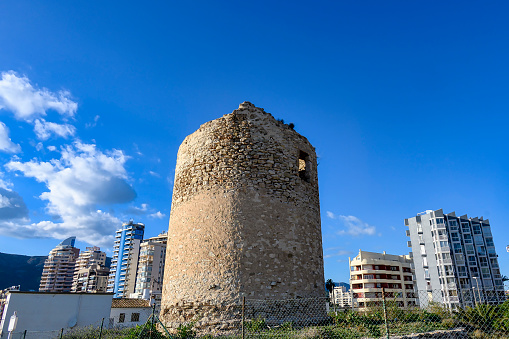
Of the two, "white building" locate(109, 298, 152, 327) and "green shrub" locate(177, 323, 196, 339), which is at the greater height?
"green shrub" locate(177, 323, 196, 339)

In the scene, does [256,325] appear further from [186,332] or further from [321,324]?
[321,324]

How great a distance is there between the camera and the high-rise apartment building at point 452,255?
53156 millimetres

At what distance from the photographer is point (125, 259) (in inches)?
3413

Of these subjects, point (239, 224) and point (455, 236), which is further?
point (455, 236)

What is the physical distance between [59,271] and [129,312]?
104 meters

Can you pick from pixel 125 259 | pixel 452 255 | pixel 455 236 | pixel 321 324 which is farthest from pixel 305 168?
pixel 125 259

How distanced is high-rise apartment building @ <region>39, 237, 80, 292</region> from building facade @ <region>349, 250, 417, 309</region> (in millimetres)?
99525

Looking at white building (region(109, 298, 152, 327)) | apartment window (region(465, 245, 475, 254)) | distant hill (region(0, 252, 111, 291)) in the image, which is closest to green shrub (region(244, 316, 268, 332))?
white building (region(109, 298, 152, 327))

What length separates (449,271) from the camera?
52844 mm

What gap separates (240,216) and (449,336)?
233 inches

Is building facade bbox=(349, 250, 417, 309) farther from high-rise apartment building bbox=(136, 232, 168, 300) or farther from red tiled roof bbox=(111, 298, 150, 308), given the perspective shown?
high-rise apartment building bbox=(136, 232, 168, 300)

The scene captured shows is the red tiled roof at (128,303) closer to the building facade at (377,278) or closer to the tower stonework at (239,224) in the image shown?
the tower stonework at (239,224)

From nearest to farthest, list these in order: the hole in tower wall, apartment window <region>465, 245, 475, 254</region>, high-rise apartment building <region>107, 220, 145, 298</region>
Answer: the hole in tower wall, apartment window <region>465, 245, 475, 254</region>, high-rise apartment building <region>107, 220, 145, 298</region>

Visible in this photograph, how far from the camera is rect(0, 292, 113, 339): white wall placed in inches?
780
